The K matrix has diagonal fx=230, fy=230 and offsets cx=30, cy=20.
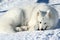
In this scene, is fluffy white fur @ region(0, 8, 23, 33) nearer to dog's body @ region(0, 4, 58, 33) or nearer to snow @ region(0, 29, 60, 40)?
dog's body @ region(0, 4, 58, 33)

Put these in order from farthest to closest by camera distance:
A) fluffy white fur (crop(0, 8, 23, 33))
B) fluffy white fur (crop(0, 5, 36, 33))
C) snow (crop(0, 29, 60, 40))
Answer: fluffy white fur (crop(0, 5, 36, 33))
fluffy white fur (crop(0, 8, 23, 33))
snow (crop(0, 29, 60, 40))

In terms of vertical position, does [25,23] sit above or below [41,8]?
below

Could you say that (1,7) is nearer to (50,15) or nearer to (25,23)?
(25,23)

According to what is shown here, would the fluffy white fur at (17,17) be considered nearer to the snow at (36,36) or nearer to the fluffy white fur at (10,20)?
the fluffy white fur at (10,20)

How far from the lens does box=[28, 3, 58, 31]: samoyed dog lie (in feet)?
6.26

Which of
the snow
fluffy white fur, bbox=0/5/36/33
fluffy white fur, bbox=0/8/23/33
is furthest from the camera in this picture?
fluffy white fur, bbox=0/5/36/33

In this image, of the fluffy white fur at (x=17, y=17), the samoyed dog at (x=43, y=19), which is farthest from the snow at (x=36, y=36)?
the fluffy white fur at (x=17, y=17)

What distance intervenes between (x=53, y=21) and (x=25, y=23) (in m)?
0.28

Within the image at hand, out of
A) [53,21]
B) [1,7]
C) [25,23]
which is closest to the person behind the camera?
[53,21]

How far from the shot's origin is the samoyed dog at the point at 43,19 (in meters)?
1.91

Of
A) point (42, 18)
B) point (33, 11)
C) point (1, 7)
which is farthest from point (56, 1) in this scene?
point (42, 18)

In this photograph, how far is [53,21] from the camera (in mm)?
2035

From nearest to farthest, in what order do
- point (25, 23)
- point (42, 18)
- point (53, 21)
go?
point (42, 18), point (53, 21), point (25, 23)

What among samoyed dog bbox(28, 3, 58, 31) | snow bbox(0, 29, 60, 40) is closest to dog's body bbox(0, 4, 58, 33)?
samoyed dog bbox(28, 3, 58, 31)
